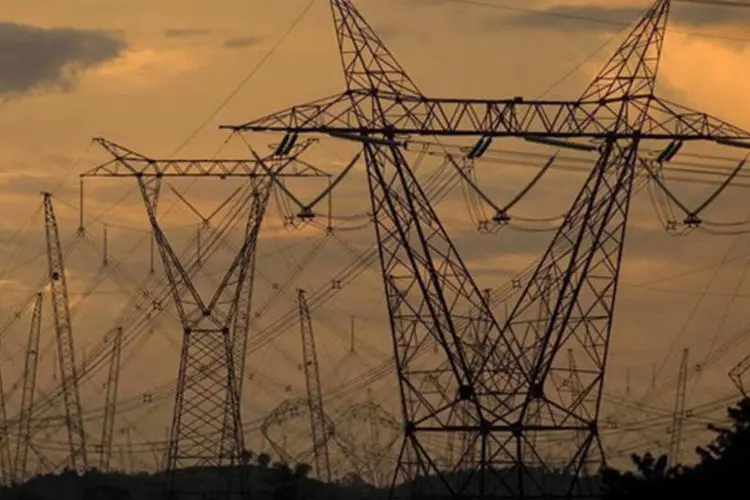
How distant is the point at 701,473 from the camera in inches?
4208

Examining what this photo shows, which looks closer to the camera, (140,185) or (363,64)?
(363,64)

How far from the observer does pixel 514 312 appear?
125125 mm

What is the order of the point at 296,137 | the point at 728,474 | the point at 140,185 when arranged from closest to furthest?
the point at 728,474 → the point at 296,137 → the point at 140,185

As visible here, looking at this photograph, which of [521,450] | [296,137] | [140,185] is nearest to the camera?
[296,137]

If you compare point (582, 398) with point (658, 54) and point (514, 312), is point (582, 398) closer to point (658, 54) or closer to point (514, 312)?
point (514, 312)

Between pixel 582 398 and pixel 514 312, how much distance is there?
5843 mm

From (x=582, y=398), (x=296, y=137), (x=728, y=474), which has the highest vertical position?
(x=296, y=137)

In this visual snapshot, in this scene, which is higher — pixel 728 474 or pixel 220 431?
pixel 220 431

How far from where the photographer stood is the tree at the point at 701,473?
10410cm

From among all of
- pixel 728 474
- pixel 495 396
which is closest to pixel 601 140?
pixel 495 396

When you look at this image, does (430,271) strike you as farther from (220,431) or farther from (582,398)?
(220,431)

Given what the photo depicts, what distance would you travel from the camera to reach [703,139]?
123 m

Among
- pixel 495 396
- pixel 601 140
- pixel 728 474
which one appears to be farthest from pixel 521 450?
pixel 728 474

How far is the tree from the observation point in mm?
104100
